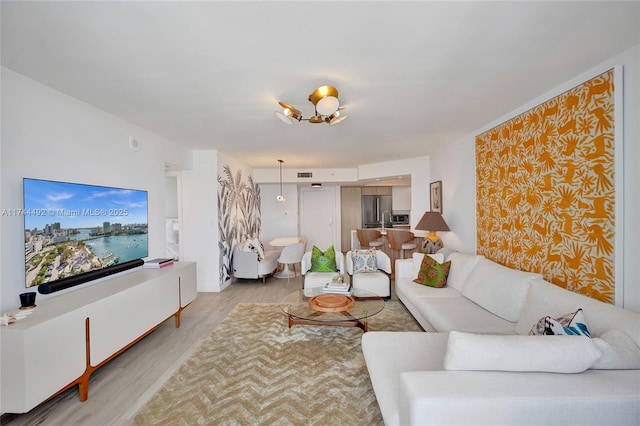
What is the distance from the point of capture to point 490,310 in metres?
2.43

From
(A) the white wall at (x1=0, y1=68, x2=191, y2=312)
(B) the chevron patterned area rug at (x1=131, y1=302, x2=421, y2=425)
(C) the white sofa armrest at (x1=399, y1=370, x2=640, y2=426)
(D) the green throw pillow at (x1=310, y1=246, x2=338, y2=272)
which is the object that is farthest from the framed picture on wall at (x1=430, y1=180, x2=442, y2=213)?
(A) the white wall at (x1=0, y1=68, x2=191, y2=312)

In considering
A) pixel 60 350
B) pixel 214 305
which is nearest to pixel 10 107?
pixel 60 350

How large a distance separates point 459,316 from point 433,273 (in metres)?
0.98

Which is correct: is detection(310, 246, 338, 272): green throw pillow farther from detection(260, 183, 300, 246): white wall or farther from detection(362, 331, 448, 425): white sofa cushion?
detection(260, 183, 300, 246): white wall

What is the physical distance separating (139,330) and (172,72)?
230 cm

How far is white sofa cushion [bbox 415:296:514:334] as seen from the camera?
7.06 ft

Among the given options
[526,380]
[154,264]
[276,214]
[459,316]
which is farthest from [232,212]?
[526,380]

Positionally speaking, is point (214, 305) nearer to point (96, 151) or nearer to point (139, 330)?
point (139, 330)

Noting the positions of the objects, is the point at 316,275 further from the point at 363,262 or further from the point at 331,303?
the point at 331,303

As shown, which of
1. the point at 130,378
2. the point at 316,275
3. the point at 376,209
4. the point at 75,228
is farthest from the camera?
the point at 376,209

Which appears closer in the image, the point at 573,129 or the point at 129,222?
the point at 573,129

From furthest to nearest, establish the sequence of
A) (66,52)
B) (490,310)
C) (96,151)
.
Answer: (96,151) → (490,310) → (66,52)

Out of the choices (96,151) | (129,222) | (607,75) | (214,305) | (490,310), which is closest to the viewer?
(607,75)

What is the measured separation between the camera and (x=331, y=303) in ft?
9.09
